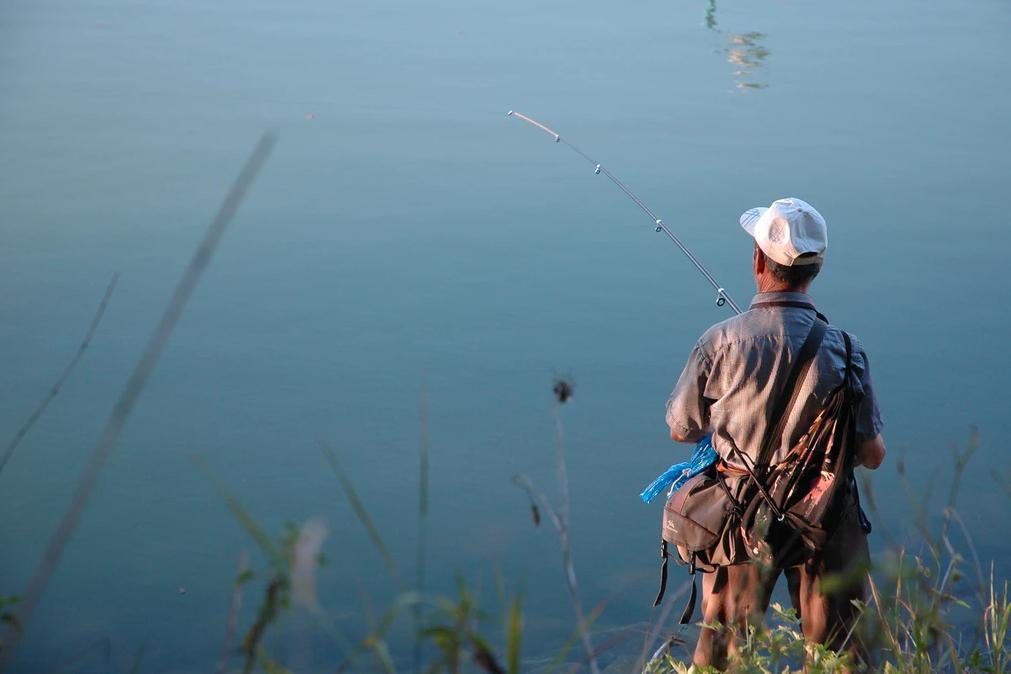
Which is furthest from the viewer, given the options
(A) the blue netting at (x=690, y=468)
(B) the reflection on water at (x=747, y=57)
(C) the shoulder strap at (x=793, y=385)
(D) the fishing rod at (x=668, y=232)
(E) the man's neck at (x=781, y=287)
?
(B) the reflection on water at (x=747, y=57)

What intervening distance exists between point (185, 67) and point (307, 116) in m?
1.84

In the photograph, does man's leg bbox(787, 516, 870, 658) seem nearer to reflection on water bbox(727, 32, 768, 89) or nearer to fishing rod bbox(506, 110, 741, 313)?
fishing rod bbox(506, 110, 741, 313)

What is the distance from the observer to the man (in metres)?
2.66

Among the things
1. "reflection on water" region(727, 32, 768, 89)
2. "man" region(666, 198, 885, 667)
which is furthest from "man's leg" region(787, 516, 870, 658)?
"reflection on water" region(727, 32, 768, 89)

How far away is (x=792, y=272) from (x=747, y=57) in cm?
824

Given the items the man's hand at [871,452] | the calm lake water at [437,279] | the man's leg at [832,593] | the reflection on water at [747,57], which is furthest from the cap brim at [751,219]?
the reflection on water at [747,57]

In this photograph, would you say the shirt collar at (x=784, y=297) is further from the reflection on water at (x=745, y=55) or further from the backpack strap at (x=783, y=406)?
the reflection on water at (x=745, y=55)

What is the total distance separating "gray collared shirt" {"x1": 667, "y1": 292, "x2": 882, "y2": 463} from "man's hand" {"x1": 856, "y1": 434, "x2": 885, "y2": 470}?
0.06 ft

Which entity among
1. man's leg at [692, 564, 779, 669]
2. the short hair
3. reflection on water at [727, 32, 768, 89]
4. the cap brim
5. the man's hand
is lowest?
reflection on water at [727, 32, 768, 89]

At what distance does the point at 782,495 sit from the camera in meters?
2.71

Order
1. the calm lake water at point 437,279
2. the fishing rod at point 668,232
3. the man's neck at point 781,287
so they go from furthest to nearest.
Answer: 1. the calm lake water at point 437,279
2. the fishing rod at point 668,232
3. the man's neck at point 781,287

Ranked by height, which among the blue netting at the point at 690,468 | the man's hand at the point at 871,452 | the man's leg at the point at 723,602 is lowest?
the man's leg at the point at 723,602

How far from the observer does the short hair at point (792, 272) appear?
2705 millimetres

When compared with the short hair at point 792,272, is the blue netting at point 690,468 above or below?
below
